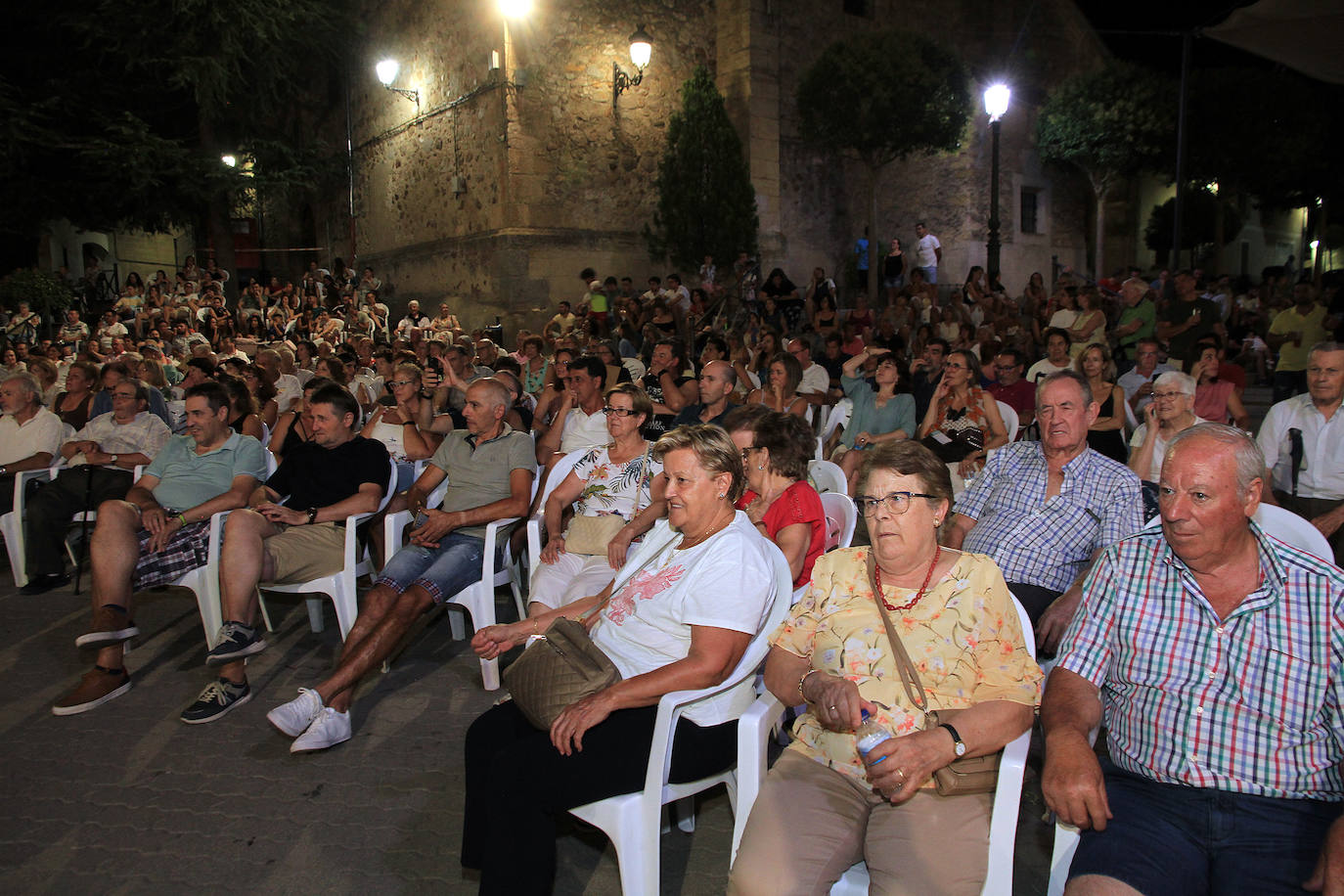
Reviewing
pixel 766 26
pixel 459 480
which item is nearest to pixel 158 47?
pixel 766 26

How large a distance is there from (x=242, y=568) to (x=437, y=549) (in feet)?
2.49

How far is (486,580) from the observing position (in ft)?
12.3

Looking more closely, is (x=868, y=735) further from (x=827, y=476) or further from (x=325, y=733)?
(x=827, y=476)

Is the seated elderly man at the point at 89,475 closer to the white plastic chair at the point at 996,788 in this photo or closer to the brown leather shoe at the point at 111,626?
the brown leather shoe at the point at 111,626

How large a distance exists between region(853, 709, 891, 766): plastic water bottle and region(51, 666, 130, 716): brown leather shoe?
306 cm

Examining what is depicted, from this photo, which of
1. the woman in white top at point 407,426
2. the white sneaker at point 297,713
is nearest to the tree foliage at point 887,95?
the woman in white top at point 407,426

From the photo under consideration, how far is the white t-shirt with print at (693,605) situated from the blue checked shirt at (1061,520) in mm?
1031

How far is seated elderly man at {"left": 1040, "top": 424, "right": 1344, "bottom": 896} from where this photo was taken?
1721 mm

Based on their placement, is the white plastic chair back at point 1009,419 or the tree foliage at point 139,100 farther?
the tree foliage at point 139,100

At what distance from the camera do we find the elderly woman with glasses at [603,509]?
11.6 ft

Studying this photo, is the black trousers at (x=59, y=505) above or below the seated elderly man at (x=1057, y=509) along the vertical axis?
below

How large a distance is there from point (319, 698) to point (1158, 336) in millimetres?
7504

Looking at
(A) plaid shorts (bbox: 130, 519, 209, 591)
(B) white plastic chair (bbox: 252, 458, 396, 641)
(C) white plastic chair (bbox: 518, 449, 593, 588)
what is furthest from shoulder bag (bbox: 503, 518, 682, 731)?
(A) plaid shorts (bbox: 130, 519, 209, 591)

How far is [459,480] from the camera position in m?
4.14
